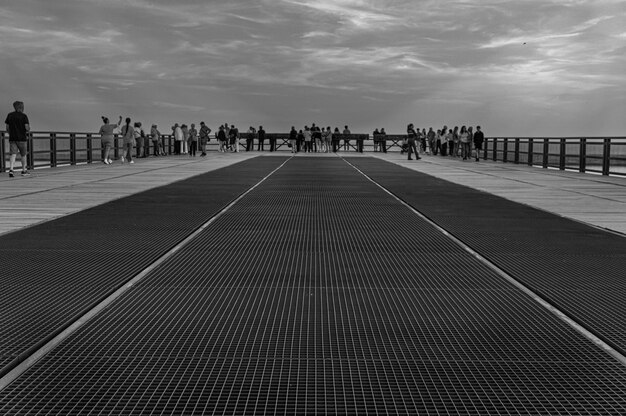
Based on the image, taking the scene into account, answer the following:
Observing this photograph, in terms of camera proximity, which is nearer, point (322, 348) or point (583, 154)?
point (322, 348)

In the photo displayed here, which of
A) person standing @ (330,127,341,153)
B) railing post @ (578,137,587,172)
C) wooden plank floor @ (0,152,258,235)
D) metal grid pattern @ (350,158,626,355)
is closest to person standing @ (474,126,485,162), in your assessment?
railing post @ (578,137,587,172)

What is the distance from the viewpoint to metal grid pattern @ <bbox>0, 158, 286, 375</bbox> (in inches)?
221

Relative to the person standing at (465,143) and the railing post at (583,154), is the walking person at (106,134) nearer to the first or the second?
the railing post at (583,154)

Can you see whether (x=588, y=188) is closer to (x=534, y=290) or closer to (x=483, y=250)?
(x=483, y=250)

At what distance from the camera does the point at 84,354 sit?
4812mm

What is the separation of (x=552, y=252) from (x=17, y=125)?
15.9 m

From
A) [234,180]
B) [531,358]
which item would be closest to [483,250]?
[531,358]

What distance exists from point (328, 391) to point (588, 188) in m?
16.8

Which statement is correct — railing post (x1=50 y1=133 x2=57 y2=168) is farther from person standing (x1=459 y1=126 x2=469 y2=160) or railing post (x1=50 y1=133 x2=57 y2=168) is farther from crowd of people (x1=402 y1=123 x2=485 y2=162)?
person standing (x1=459 y1=126 x2=469 y2=160)

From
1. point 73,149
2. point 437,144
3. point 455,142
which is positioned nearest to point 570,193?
point 73,149

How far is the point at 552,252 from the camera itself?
8.94 m

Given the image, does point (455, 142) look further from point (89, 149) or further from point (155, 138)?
point (89, 149)

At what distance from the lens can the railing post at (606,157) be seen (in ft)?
82.3

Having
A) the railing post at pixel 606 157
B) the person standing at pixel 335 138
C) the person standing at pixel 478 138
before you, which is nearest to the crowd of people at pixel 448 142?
the person standing at pixel 478 138
